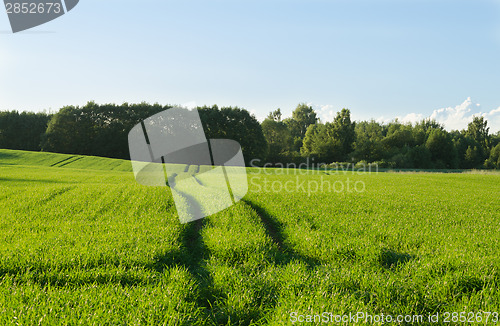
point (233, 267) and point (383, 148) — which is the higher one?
point (383, 148)

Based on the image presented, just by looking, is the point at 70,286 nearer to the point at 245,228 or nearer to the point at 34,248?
the point at 34,248

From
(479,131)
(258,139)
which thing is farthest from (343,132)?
(479,131)

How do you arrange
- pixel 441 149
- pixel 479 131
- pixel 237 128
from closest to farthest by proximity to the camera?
1. pixel 237 128
2. pixel 441 149
3. pixel 479 131

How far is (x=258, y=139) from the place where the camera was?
75312 mm

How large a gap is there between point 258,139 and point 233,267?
230ft

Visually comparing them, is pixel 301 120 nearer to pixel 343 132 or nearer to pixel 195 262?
pixel 343 132

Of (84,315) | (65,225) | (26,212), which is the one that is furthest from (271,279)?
(26,212)

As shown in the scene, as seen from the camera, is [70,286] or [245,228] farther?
[245,228]

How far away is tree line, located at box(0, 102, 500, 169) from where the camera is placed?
222 feet

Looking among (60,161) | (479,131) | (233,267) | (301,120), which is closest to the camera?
(233,267)

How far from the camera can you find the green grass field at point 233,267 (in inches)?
165

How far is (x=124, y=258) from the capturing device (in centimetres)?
586

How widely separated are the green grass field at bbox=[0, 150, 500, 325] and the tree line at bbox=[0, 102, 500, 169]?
64.5 metres

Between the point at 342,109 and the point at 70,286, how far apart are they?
318ft
